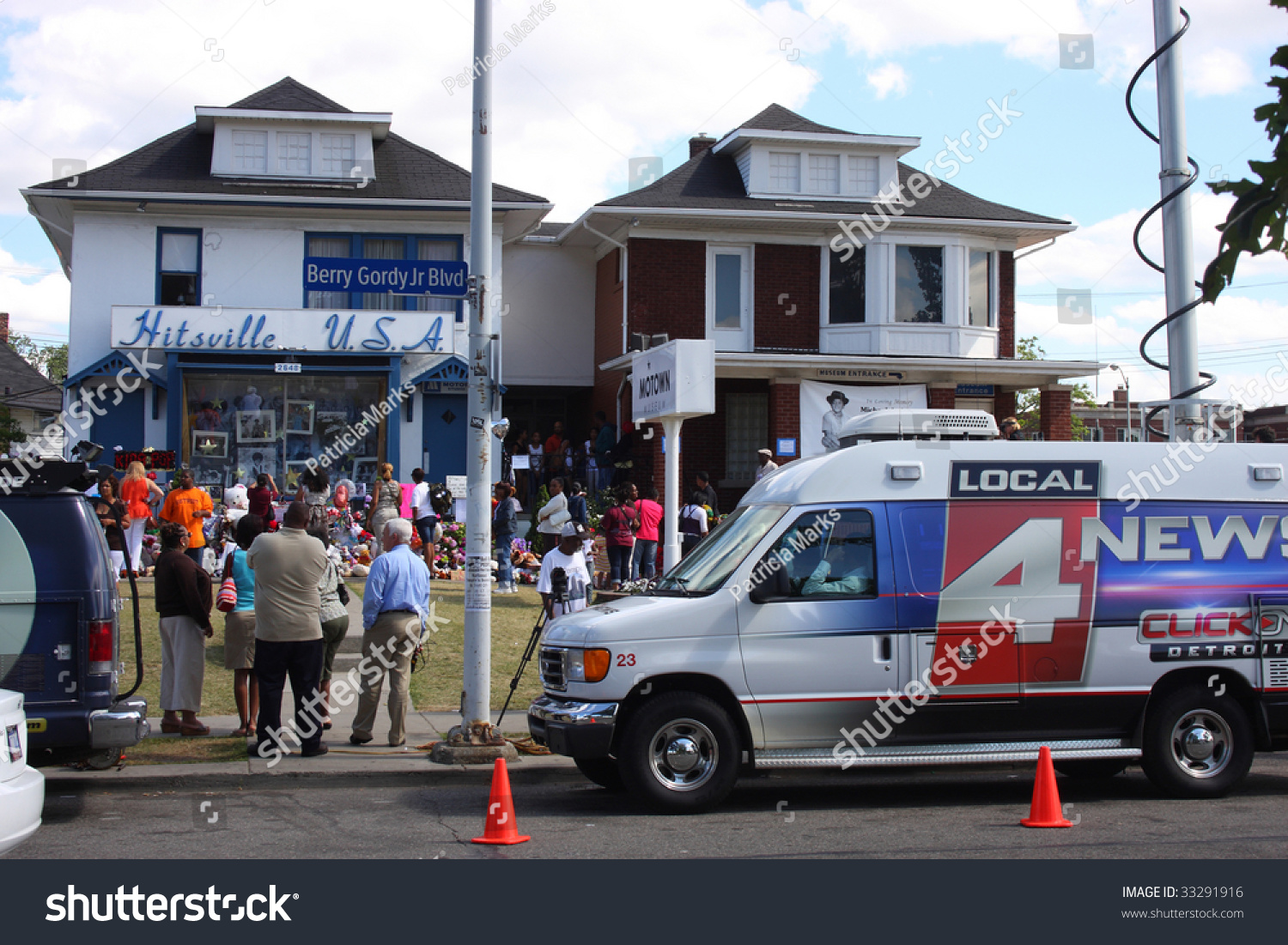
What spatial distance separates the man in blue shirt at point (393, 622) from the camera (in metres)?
9.87

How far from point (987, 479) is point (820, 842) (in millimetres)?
2932

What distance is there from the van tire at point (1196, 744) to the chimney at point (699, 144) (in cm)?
2354

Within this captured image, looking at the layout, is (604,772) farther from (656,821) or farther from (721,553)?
(721,553)

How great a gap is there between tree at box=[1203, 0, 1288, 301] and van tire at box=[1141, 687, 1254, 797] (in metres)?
5.63

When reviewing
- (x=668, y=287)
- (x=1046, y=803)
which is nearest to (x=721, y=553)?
(x=1046, y=803)

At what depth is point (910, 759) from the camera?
812 centimetres

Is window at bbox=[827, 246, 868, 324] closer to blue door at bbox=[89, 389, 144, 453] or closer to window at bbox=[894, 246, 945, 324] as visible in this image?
window at bbox=[894, 246, 945, 324]

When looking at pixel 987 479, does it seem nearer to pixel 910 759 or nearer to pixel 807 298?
pixel 910 759

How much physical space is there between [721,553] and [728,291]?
62.8ft

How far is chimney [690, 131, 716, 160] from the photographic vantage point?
30.1 meters

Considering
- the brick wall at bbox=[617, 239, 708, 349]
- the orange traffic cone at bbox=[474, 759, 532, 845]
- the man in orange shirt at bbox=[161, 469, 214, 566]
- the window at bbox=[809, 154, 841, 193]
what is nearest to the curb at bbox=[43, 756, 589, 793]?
the orange traffic cone at bbox=[474, 759, 532, 845]

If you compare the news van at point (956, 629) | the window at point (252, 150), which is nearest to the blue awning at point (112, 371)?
the window at point (252, 150)

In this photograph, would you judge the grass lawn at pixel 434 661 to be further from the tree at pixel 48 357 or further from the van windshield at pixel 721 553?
the tree at pixel 48 357

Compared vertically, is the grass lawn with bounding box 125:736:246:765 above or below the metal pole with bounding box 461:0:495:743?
below
